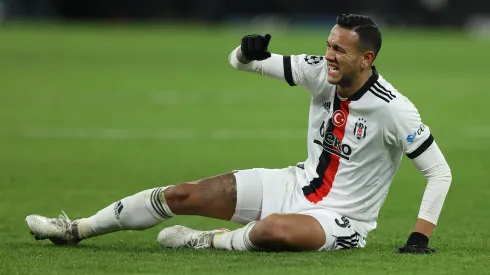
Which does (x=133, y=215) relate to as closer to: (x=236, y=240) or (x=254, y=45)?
(x=236, y=240)

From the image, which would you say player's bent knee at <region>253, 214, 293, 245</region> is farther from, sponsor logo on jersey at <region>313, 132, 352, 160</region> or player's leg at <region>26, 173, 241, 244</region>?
sponsor logo on jersey at <region>313, 132, 352, 160</region>

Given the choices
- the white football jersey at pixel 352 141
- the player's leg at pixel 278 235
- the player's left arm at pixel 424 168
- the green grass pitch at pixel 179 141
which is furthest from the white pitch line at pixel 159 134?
the player's left arm at pixel 424 168

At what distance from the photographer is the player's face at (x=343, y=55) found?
653 cm

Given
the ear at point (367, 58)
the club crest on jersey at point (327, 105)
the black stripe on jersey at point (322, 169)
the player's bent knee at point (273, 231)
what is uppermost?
the ear at point (367, 58)

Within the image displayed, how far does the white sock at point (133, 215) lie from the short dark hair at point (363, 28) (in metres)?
1.42

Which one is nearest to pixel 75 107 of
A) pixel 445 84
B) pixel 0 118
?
pixel 0 118

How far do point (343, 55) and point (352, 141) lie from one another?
0.51 meters

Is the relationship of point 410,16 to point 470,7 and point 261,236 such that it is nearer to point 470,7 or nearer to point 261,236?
point 470,7

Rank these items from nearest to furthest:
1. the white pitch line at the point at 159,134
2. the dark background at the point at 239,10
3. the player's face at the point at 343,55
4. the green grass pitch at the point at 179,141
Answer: the green grass pitch at the point at 179,141
the player's face at the point at 343,55
the white pitch line at the point at 159,134
the dark background at the point at 239,10

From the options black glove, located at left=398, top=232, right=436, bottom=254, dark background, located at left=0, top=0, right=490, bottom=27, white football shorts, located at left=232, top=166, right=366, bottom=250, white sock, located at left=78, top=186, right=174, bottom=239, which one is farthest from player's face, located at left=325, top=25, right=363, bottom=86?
dark background, located at left=0, top=0, right=490, bottom=27

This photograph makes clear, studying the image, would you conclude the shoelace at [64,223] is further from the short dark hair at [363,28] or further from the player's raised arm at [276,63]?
the short dark hair at [363,28]

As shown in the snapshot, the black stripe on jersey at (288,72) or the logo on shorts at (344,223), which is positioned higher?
the black stripe on jersey at (288,72)

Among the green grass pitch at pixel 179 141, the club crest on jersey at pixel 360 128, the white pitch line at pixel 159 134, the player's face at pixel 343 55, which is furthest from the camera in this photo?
the white pitch line at pixel 159 134

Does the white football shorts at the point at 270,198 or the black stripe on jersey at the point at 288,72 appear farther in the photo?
the black stripe on jersey at the point at 288,72
